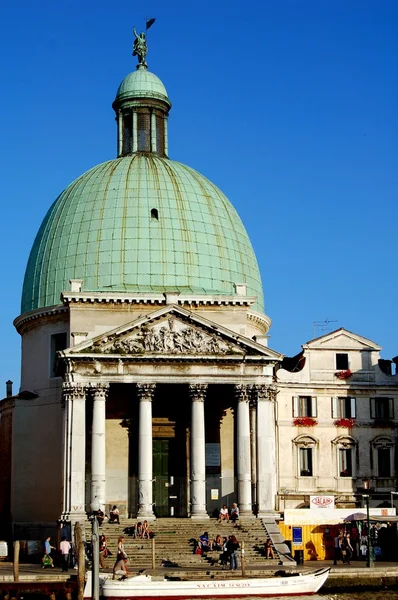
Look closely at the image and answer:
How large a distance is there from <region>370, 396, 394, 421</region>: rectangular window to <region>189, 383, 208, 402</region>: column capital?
48.4 feet

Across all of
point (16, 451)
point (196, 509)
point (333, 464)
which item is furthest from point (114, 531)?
point (333, 464)

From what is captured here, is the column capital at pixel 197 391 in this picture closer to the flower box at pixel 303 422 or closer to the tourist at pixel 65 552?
the tourist at pixel 65 552

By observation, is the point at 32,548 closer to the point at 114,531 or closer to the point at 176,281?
the point at 114,531

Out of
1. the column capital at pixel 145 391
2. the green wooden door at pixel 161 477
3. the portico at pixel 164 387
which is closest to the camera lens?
the portico at pixel 164 387

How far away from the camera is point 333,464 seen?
62.9m

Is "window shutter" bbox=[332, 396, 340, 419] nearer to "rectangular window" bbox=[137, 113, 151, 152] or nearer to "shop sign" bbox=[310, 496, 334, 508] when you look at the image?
"shop sign" bbox=[310, 496, 334, 508]

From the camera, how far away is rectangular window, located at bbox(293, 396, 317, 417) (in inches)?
2489

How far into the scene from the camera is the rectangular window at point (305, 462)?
62.6 meters

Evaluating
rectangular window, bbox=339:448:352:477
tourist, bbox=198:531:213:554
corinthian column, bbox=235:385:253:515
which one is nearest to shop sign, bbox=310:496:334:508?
corinthian column, bbox=235:385:253:515

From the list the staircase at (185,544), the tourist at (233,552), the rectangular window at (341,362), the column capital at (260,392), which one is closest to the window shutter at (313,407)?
the rectangular window at (341,362)

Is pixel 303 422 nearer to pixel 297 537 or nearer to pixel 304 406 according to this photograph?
pixel 304 406

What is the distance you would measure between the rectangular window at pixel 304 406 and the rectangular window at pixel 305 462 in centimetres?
198

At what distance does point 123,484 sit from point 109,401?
422 centimetres

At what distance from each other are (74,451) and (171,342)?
6.79 m
